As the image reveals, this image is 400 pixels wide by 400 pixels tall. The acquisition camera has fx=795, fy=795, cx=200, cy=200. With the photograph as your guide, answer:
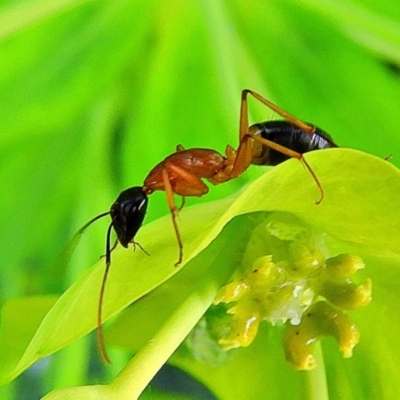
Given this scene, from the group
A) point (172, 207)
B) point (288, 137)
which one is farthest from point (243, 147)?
point (172, 207)

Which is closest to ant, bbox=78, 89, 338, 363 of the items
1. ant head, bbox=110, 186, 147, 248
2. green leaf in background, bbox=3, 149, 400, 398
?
ant head, bbox=110, 186, 147, 248

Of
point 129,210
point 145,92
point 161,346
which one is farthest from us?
point 145,92

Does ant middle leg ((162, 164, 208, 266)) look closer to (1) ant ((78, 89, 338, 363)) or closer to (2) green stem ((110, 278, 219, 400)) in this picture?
(1) ant ((78, 89, 338, 363))

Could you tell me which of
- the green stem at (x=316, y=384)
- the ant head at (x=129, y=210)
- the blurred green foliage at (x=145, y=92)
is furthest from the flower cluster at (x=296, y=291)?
the blurred green foliage at (x=145, y=92)

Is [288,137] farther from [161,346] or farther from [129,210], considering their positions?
[161,346]

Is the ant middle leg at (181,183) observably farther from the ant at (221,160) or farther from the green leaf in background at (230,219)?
the green leaf in background at (230,219)

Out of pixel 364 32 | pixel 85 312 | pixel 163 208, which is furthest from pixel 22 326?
pixel 364 32

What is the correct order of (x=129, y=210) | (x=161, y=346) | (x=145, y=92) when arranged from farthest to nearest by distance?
(x=145, y=92) → (x=129, y=210) → (x=161, y=346)
